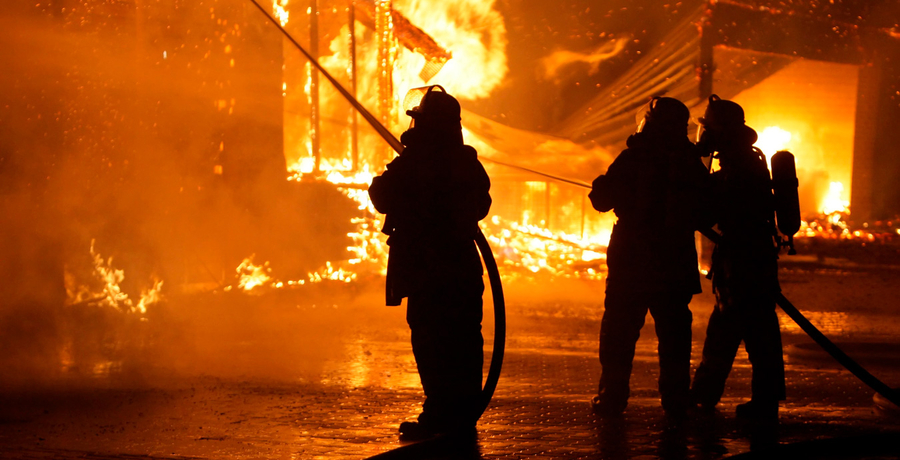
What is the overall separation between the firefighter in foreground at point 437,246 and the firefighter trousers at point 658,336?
32.5 inches

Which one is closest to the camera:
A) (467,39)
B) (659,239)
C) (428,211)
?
(428,211)

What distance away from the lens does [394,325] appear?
25.8 feet

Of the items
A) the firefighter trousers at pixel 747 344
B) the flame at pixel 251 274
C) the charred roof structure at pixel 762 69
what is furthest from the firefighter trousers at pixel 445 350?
the charred roof structure at pixel 762 69

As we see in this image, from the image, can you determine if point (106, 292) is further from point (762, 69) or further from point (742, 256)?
point (762, 69)

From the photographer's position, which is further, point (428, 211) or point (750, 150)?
point (750, 150)

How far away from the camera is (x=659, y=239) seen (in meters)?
4.22

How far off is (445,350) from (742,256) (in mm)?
1709

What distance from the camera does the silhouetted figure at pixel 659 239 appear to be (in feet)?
13.8

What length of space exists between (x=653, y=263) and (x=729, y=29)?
1125cm

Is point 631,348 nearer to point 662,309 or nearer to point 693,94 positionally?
point 662,309

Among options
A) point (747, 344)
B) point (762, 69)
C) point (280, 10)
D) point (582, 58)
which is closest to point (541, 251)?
point (582, 58)

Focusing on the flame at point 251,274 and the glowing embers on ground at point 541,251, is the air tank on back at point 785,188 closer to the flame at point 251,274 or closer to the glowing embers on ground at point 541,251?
the flame at point 251,274

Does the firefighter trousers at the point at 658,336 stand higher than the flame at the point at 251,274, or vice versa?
the flame at the point at 251,274

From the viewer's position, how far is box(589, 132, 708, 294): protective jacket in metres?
4.20
